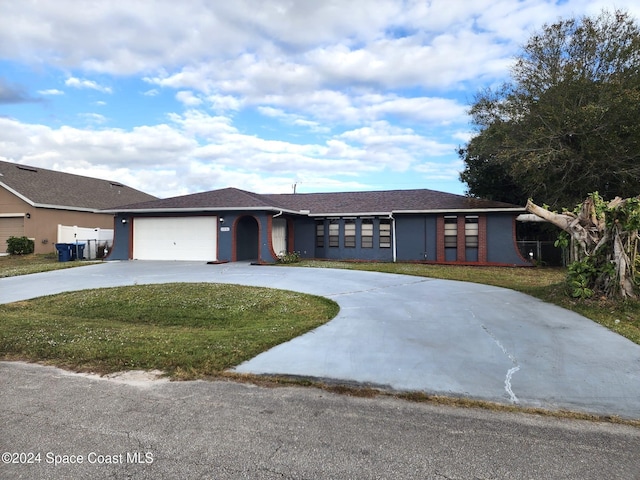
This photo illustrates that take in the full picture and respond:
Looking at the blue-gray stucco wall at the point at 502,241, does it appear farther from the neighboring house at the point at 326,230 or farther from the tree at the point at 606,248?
the tree at the point at 606,248

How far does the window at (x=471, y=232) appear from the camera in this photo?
64.9 feet

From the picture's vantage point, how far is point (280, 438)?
321 cm

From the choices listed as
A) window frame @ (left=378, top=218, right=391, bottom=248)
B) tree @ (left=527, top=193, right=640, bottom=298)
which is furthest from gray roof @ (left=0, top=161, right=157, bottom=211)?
tree @ (left=527, top=193, right=640, bottom=298)

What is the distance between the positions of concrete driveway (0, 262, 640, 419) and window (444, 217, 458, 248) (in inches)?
376

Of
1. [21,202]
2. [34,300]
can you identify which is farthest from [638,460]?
[21,202]

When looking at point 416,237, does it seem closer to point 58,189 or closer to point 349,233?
point 349,233

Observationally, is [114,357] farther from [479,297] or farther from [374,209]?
[374,209]

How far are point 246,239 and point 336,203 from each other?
534 centimetres

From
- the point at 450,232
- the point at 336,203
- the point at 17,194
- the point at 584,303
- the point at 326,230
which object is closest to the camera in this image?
the point at 584,303

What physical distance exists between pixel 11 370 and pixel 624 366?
7.39 meters

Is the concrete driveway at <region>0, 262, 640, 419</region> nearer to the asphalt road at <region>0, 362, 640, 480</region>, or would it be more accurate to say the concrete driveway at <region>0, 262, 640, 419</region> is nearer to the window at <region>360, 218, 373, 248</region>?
the asphalt road at <region>0, 362, 640, 480</region>

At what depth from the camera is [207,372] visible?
471 centimetres

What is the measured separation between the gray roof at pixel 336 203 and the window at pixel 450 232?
704 millimetres

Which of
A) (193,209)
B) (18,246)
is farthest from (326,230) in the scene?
(18,246)
